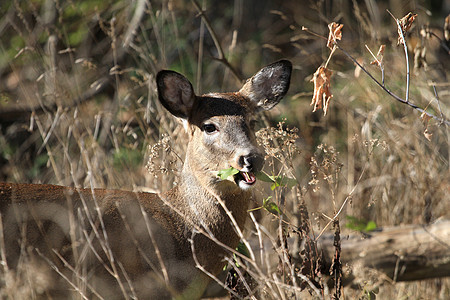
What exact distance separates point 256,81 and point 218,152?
0.72 metres

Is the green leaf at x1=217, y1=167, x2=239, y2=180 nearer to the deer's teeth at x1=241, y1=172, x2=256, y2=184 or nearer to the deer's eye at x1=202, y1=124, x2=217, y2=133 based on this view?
the deer's teeth at x1=241, y1=172, x2=256, y2=184

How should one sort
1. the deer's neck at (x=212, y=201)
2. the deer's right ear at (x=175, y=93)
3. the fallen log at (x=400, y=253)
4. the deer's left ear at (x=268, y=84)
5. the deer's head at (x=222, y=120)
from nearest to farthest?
the deer's head at (x=222, y=120) < the deer's neck at (x=212, y=201) < the deer's right ear at (x=175, y=93) < the deer's left ear at (x=268, y=84) < the fallen log at (x=400, y=253)

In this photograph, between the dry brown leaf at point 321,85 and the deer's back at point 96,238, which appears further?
the deer's back at point 96,238

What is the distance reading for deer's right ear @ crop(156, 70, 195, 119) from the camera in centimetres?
392

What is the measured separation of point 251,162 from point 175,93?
798 millimetres

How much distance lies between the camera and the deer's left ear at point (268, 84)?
4.20 m

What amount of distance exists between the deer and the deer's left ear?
26 centimetres

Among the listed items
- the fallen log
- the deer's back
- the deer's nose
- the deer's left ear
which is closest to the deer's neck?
the deer's back

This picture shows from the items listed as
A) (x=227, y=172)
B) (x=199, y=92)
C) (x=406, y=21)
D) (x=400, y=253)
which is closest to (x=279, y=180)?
(x=227, y=172)

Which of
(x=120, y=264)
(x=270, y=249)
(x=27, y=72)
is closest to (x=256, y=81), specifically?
(x=270, y=249)

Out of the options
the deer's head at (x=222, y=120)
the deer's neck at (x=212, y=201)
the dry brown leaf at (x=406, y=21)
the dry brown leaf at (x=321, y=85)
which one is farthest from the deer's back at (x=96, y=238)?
the dry brown leaf at (x=406, y=21)

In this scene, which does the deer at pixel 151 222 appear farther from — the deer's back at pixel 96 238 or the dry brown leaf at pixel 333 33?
the dry brown leaf at pixel 333 33

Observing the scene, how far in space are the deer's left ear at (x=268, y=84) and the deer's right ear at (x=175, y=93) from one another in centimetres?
43

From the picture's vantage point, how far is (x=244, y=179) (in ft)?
11.7
